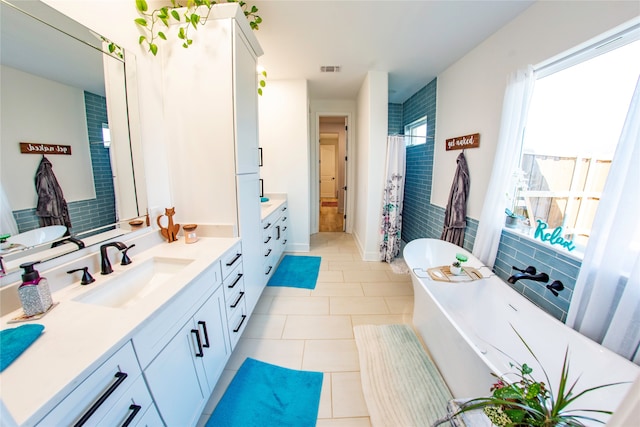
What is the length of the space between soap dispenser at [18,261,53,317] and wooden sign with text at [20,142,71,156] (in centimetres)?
51

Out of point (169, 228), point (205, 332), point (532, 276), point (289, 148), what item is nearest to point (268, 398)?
point (205, 332)

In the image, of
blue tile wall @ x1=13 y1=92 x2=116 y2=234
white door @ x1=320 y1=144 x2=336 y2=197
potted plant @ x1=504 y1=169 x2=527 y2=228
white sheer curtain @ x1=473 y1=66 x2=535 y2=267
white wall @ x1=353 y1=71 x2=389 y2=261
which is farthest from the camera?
white door @ x1=320 y1=144 x2=336 y2=197

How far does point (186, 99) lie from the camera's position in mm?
1592

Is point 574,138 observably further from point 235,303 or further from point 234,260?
point 235,303

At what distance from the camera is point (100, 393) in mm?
700

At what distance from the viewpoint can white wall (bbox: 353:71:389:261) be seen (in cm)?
296

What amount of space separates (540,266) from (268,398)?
2.11 metres

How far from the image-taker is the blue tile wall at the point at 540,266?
144 cm

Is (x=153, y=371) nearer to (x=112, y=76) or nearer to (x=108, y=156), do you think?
(x=108, y=156)

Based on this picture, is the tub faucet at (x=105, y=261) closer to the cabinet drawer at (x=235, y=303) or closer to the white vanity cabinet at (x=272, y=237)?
the cabinet drawer at (x=235, y=303)

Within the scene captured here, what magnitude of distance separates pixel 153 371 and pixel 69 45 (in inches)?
64.0

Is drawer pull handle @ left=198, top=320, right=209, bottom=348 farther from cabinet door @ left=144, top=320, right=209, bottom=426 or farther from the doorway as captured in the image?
the doorway

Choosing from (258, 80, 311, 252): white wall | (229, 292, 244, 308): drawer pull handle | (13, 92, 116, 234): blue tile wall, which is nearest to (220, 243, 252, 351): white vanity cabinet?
(229, 292, 244, 308): drawer pull handle

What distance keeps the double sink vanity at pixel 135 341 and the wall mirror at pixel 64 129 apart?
0.58ft
